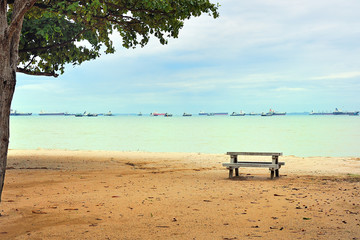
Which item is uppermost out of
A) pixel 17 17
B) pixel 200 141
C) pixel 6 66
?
pixel 17 17


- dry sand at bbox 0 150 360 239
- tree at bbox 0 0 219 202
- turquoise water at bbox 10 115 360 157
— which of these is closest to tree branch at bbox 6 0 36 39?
tree at bbox 0 0 219 202

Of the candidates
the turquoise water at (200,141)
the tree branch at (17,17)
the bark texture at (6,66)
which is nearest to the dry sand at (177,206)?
the bark texture at (6,66)

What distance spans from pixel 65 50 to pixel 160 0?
932 centimetres

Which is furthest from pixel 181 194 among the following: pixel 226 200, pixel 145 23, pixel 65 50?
pixel 65 50

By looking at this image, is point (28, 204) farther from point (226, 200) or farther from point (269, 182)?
point (269, 182)

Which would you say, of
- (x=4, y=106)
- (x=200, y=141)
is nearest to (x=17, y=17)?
(x=4, y=106)

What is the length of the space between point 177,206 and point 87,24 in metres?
10.3

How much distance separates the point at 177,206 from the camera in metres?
8.88

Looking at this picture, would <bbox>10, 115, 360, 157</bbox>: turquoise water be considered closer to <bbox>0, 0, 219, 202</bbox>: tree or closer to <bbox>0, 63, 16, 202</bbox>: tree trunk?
<bbox>0, 0, 219, 202</bbox>: tree

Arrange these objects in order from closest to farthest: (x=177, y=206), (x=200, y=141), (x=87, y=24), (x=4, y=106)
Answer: (x=4, y=106) → (x=177, y=206) → (x=87, y=24) → (x=200, y=141)

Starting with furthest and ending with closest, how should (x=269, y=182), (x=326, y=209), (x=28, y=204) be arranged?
1. (x=269, y=182)
2. (x=28, y=204)
3. (x=326, y=209)

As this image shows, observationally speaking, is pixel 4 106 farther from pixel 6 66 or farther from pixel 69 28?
pixel 69 28

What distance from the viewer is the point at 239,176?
47.0 ft

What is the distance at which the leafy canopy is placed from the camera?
14.5 meters
